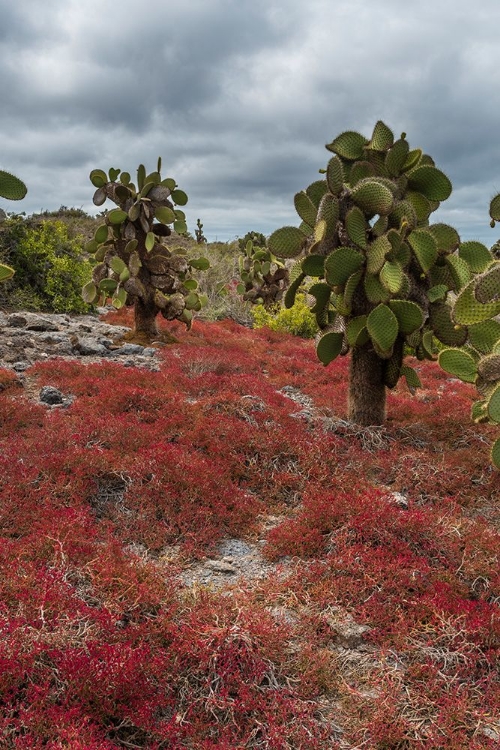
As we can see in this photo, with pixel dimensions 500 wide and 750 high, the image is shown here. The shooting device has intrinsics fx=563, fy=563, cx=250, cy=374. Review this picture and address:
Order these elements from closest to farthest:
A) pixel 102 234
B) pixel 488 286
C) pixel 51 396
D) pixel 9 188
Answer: pixel 488 286, pixel 9 188, pixel 51 396, pixel 102 234

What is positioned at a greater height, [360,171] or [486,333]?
[360,171]

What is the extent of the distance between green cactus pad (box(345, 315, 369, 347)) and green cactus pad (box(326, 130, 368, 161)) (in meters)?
2.04

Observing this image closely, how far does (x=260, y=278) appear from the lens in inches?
797

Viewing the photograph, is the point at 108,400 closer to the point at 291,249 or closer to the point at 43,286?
the point at 291,249

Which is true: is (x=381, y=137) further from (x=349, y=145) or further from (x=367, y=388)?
(x=367, y=388)

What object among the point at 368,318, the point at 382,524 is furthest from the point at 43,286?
the point at 382,524

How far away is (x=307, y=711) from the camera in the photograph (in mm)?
3133

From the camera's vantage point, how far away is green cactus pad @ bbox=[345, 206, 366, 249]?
21.3 feet

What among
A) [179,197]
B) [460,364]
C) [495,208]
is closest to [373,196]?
[495,208]

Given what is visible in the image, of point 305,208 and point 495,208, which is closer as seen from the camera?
point 495,208

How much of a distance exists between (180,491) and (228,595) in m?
1.43

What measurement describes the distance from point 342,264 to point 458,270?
1.44m

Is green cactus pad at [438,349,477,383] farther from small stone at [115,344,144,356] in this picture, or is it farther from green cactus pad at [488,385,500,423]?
small stone at [115,344,144,356]

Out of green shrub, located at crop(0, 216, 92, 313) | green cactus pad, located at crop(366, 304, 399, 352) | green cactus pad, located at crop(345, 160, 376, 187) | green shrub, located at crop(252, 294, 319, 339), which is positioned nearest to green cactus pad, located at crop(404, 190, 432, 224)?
green cactus pad, located at crop(345, 160, 376, 187)
